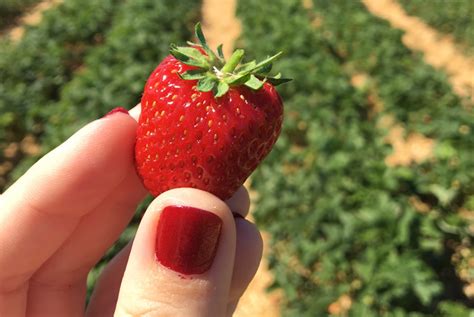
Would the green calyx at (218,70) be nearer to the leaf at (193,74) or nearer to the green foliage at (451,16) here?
the leaf at (193,74)

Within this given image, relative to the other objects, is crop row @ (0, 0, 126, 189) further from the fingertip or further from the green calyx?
the green calyx

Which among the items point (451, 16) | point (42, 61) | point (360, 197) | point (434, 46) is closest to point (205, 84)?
point (360, 197)

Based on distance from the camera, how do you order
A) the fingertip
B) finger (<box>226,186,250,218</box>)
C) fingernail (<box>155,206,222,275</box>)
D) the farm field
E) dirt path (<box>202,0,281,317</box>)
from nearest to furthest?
fingernail (<box>155,206,222,275</box>), the fingertip, finger (<box>226,186,250,218</box>), the farm field, dirt path (<box>202,0,281,317</box>)

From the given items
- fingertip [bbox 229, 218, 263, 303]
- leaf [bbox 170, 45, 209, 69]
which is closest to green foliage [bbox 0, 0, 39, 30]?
fingertip [bbox 229, 218, 263, 303]

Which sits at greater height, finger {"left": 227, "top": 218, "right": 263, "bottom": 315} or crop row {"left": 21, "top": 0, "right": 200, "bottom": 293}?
finger {"left": 227, "top": 218, "right": 263, "bottom": 315}

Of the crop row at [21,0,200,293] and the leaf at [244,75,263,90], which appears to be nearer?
the leaf at [244,75,263,90]

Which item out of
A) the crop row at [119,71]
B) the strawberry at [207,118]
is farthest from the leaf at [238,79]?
the crop row at [119,71]

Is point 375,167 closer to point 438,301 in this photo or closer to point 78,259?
point 438,301

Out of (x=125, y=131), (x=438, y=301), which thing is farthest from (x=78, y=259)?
(x=438, y=301)
